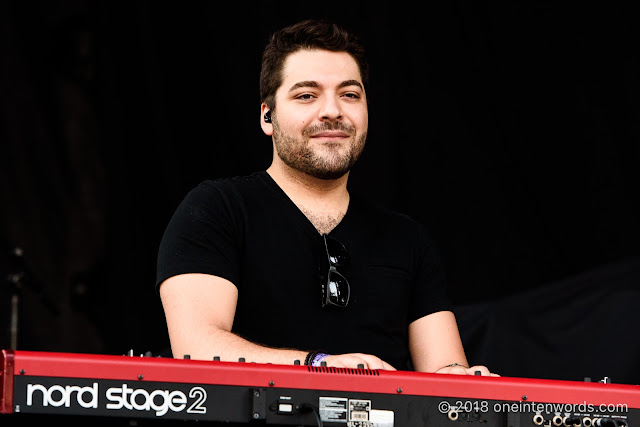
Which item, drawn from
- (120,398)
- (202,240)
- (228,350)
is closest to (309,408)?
(120,398)

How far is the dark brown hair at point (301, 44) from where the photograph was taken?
9.43 feet

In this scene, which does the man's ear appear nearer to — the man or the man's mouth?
the man

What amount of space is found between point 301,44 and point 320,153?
32cm

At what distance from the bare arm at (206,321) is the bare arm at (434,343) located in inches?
22.5

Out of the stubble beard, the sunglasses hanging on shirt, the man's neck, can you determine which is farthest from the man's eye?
the sunglasses hanging on shirt

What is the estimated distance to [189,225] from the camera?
8.52 feet

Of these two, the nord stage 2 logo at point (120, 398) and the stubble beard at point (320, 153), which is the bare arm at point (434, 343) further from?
the nord stage 2 logo at point (120, 398)

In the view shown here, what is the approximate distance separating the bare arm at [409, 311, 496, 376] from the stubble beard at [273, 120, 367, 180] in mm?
459

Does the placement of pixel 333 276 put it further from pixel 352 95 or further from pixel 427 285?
pixel 352 95

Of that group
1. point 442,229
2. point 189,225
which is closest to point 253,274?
point 189,225

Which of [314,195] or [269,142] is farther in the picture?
[269,142]

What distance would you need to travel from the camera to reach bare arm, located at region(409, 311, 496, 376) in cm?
278

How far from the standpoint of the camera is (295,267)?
8.66 feet

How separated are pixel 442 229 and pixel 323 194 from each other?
6.05 ft
